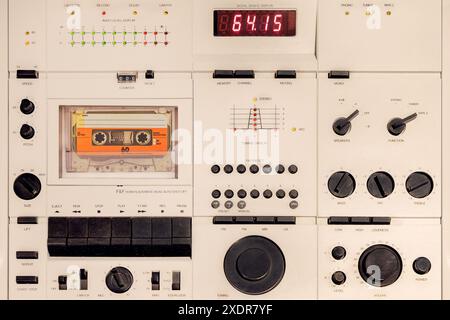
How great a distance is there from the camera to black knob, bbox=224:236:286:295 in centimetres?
162

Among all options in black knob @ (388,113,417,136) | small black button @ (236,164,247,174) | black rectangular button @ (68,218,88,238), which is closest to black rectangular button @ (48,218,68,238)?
black rectangular button @ (68,218,88,238)

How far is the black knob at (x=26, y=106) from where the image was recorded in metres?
1.64

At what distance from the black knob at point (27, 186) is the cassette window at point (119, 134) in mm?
98

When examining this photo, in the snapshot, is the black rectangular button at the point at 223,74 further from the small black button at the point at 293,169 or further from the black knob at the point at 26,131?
the black knob at the point at 26,131

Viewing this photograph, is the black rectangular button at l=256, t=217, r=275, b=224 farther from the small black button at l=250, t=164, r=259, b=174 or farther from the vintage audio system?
the small black button at l=250, t=164, r=259, b=174

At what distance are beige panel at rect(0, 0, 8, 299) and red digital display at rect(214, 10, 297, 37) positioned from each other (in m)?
0.77

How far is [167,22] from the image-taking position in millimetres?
1659

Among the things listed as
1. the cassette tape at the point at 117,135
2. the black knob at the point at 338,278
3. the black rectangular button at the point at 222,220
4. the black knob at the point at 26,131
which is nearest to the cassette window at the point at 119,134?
the cassette tape at the point at 117,135


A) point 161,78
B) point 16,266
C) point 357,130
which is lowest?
point 16,266

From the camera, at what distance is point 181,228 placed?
1.64m

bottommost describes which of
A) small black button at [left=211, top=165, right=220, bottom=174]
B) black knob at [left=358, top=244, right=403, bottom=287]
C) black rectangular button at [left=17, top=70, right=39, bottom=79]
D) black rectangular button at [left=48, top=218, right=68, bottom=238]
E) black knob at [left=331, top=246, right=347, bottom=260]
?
black knob at [left=358, top=244, right=403, bottom=287]

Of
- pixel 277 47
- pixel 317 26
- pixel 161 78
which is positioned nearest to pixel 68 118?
pixel 161 78
